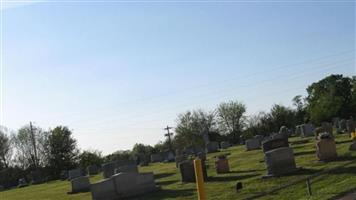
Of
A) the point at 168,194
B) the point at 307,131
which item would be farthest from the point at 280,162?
the point at 307,131

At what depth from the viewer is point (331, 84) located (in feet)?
302

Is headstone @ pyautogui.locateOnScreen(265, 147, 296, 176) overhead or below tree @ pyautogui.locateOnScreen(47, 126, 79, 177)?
below

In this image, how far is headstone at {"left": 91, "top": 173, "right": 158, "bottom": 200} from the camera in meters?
20.9

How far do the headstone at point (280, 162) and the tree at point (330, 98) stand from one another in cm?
5916

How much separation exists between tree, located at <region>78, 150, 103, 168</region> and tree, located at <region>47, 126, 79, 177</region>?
0.92m

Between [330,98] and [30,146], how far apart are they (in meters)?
46.0

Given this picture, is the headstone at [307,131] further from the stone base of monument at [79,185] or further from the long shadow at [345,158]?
the long shadow at [345,158]

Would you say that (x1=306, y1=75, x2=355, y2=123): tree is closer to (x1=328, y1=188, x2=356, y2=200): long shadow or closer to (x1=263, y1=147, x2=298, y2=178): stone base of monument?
(x1=263, y1=147, x2=298, y2=178): stone base of monument

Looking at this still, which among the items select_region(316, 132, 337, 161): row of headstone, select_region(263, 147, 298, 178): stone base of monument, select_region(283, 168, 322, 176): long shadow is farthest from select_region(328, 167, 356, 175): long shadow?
select_region(316, 132, 337, 161): row of headstone

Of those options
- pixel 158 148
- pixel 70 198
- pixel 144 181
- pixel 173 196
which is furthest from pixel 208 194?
pixel 158 148

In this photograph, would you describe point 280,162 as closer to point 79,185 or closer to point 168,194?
point 168,194

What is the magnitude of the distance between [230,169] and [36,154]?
5244 cm

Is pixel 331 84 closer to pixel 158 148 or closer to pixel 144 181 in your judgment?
pixel 158 148

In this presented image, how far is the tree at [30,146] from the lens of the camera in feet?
241
